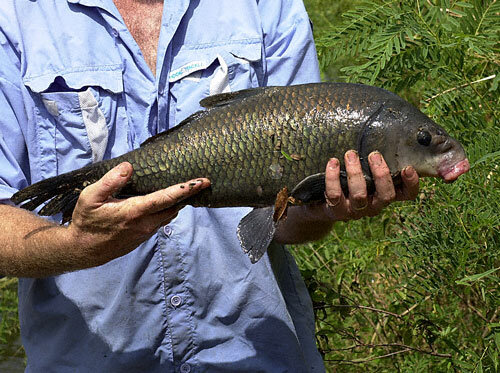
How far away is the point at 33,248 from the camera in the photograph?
2.44 meters

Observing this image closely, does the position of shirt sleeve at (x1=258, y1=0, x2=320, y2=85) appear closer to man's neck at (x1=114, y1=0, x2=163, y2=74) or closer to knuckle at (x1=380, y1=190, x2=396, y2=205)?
man's neck at (x1=114, y1=0, x2=163, y2=74)

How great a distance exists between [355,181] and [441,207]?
3.70 feet

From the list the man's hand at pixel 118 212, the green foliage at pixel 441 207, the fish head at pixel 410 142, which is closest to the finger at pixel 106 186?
the man's hand at pixel 118 212

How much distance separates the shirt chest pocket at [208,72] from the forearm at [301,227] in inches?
16.7

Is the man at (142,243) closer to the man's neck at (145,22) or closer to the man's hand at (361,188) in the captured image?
the man's neck at (145,22)

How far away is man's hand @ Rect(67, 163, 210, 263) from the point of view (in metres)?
2.16

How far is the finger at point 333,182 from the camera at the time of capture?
2.19 metres

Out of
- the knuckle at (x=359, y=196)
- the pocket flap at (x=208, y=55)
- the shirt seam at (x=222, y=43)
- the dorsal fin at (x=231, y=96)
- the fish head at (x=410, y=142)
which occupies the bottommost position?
the knuckle at (x=359, y=196)

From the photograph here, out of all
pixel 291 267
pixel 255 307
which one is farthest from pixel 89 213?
pixel 291 267

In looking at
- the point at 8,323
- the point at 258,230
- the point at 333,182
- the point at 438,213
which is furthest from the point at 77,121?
the point at 8,323

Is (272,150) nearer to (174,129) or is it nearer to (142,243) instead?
(174,129)

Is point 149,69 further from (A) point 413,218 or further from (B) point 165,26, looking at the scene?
(A) point 413,218

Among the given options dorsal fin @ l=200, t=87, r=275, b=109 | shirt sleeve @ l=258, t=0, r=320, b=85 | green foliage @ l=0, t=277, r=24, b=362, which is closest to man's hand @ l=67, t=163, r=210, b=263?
dorsal fin @ l=200, t=87, r=275, b=109

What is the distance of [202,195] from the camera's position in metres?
2.25
